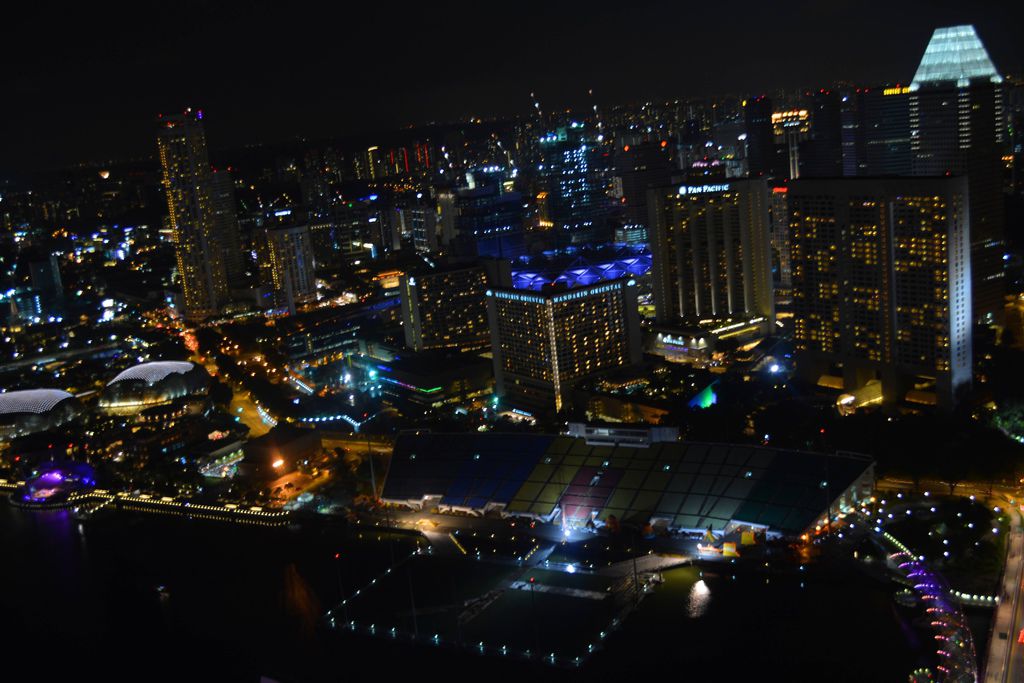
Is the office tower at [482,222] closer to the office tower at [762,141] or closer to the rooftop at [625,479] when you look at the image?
the office tower at [762,141]

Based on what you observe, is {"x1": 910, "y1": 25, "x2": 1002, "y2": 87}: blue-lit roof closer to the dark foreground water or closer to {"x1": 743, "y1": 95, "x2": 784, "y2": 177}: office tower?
the dark foreground water

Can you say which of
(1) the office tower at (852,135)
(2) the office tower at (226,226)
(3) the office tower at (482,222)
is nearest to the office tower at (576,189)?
(3) the office tower at (482,222)

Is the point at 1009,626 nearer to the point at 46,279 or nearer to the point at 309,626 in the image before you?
the point at 309,626

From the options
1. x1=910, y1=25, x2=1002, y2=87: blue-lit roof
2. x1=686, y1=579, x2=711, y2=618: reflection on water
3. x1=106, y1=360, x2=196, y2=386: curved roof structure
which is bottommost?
x1=686, y1=579, x2=711, y2=618: reflection on water

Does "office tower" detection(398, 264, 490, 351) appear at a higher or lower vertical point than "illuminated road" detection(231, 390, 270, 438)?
higher

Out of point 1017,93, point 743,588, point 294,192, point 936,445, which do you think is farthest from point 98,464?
point 294,192

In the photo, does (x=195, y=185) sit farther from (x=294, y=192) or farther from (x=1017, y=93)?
(x=1017, y=93)

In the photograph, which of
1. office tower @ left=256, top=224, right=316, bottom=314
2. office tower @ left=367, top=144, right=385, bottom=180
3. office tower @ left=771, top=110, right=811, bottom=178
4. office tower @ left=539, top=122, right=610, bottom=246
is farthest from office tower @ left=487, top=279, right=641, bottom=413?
office tower @ left=367, top=144, right=385, bottom=180
